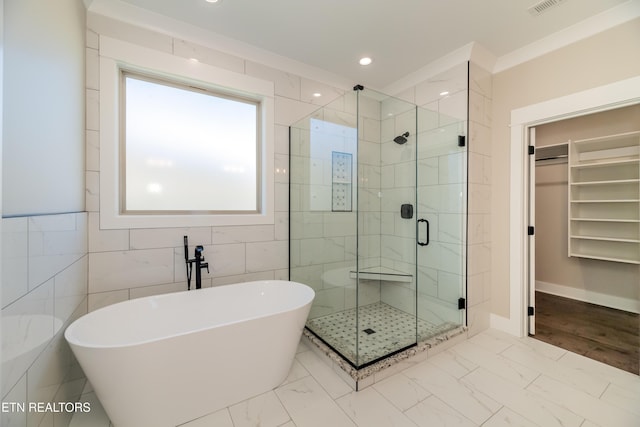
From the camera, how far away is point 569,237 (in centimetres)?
343

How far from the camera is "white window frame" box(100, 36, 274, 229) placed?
6.13ft

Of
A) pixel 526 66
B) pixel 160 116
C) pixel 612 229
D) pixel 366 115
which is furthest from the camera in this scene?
pixel 612 229

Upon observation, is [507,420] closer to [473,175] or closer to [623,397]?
[623,397]

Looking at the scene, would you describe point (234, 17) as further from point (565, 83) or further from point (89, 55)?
point (565, 83)

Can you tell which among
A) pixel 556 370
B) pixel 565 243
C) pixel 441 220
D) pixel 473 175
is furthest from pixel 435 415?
pixel 565 243

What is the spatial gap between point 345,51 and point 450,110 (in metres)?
1.19

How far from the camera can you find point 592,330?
2664mm

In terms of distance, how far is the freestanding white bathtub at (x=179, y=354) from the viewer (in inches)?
50.1

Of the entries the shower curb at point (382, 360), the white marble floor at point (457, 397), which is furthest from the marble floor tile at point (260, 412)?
the shower curb at point (382, 360)

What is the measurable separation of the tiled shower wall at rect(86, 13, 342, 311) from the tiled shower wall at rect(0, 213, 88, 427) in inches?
8.1

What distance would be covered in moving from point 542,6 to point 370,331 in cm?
285

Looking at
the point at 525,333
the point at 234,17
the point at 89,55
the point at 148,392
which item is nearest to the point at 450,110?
the point at 234,17

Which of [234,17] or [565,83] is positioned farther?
[565,83]

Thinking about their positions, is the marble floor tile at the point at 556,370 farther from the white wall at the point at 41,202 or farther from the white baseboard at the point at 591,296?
the white wall at the point at 41,202
